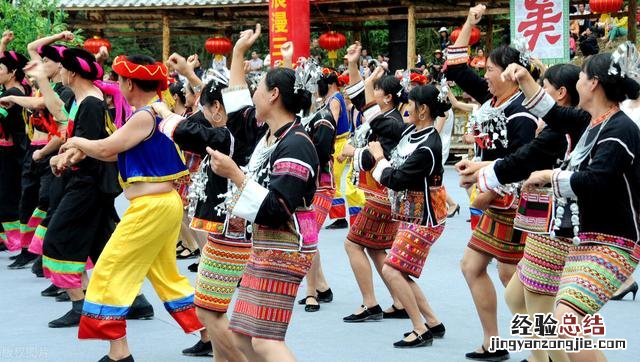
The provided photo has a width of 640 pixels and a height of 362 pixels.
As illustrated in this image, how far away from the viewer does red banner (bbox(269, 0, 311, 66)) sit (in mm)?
16781

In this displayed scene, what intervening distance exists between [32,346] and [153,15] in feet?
52.0

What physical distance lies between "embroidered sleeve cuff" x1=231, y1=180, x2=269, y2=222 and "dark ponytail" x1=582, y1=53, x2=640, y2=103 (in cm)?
150

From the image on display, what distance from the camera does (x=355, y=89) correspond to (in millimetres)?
7078

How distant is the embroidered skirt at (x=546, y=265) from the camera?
15.1 feet

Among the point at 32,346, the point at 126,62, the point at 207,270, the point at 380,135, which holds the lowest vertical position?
the point at 32,346

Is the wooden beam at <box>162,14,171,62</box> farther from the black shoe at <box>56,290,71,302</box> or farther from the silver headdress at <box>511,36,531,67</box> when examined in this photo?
the silver headdress at <box>511,36,531,67</box>

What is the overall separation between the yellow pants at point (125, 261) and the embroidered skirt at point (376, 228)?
1696 mm

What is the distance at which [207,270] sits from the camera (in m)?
4.85

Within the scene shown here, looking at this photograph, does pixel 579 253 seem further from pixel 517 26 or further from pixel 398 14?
pixel 398 14

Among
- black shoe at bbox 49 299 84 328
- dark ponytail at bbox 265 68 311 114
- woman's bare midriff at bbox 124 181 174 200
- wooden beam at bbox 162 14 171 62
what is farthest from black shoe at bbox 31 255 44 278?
wooden beam at bbox 162 14 171 62

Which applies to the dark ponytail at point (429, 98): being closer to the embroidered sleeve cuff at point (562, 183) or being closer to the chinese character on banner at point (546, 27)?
the embroidered sleeve cuff at point (562, 183)

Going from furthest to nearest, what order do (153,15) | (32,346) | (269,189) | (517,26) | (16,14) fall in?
(153,15), (517,26), (16,14), (32,346), (269,189)

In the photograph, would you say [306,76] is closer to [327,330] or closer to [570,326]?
[570,326]

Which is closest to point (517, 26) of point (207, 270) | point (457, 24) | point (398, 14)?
point (398, 14)
